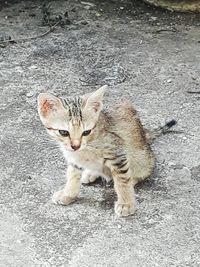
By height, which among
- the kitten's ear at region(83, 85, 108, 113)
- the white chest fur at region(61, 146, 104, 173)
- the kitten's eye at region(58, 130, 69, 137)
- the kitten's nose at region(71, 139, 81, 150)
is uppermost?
the kitten's ear at region(83, 85, 108, 113)

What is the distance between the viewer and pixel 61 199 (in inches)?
144

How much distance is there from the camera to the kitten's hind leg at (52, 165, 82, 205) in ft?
12.0

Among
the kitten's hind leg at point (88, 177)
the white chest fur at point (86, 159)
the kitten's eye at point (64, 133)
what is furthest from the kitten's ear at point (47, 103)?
the kitten's hind leg at point (88, 177)

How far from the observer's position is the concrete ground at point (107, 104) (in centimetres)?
338

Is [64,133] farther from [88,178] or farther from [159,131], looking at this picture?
[159,131]

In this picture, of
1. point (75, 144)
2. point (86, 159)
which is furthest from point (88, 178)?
point (75, 144)

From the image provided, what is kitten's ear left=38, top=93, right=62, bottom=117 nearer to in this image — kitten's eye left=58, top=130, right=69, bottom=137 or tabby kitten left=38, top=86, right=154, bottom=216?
tabby kitten left=38, top=86, right=154, bottom=216

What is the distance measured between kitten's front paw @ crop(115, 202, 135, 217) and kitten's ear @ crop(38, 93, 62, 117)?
65 cm

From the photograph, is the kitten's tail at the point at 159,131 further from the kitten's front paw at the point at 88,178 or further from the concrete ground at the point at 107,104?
the kitten's front paw at the point at 88,178

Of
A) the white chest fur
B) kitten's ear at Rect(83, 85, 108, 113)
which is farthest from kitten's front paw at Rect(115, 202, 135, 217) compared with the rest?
kitten's ear at Rect(83, 85, 108, 113)

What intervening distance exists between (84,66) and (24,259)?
2280 mm

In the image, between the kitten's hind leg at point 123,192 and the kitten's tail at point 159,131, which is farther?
the kitten's tail at point 159,131

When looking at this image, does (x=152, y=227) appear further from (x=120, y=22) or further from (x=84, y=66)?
(x=120, y=22)

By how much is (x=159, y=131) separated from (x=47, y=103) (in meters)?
1.08
